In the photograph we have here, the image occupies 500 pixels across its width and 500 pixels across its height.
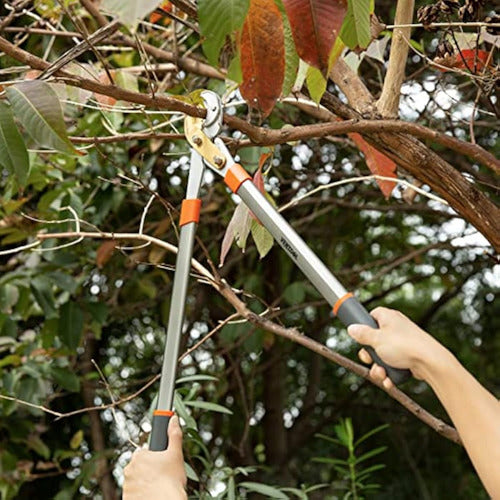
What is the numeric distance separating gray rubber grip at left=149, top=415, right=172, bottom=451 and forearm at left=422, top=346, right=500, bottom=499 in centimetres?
26

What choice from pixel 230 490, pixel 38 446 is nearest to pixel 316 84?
pixel 230 490

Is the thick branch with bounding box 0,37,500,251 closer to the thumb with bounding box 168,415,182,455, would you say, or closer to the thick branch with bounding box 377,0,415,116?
the thick branch with bounding box 377,0,415,116

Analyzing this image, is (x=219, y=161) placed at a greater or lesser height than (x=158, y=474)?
greater

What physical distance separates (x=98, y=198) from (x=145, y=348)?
0.85 m

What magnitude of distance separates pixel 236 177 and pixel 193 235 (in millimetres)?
73

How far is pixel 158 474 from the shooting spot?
0.76m

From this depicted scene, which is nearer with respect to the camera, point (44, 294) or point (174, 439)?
point (174, 439)

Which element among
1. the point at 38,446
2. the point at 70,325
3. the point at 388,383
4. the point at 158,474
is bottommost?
the point at 38,446

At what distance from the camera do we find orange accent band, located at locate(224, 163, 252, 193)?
785 millimetres

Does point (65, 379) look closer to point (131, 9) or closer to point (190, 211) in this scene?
point (190, 211)

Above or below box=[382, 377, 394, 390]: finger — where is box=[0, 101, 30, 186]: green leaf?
above

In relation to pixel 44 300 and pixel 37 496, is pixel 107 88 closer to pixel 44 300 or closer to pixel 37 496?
pixel 44 300

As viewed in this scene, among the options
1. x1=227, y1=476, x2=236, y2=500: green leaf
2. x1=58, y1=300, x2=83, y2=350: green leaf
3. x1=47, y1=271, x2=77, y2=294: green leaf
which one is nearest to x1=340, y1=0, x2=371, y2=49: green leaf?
x1=227, y1=476, x2=236, y2=500: green leaf

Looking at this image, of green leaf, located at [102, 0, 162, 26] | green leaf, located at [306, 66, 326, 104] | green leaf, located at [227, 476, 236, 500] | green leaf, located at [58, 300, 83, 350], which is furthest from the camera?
green leaf, located at [58, 300, 83, 350]
